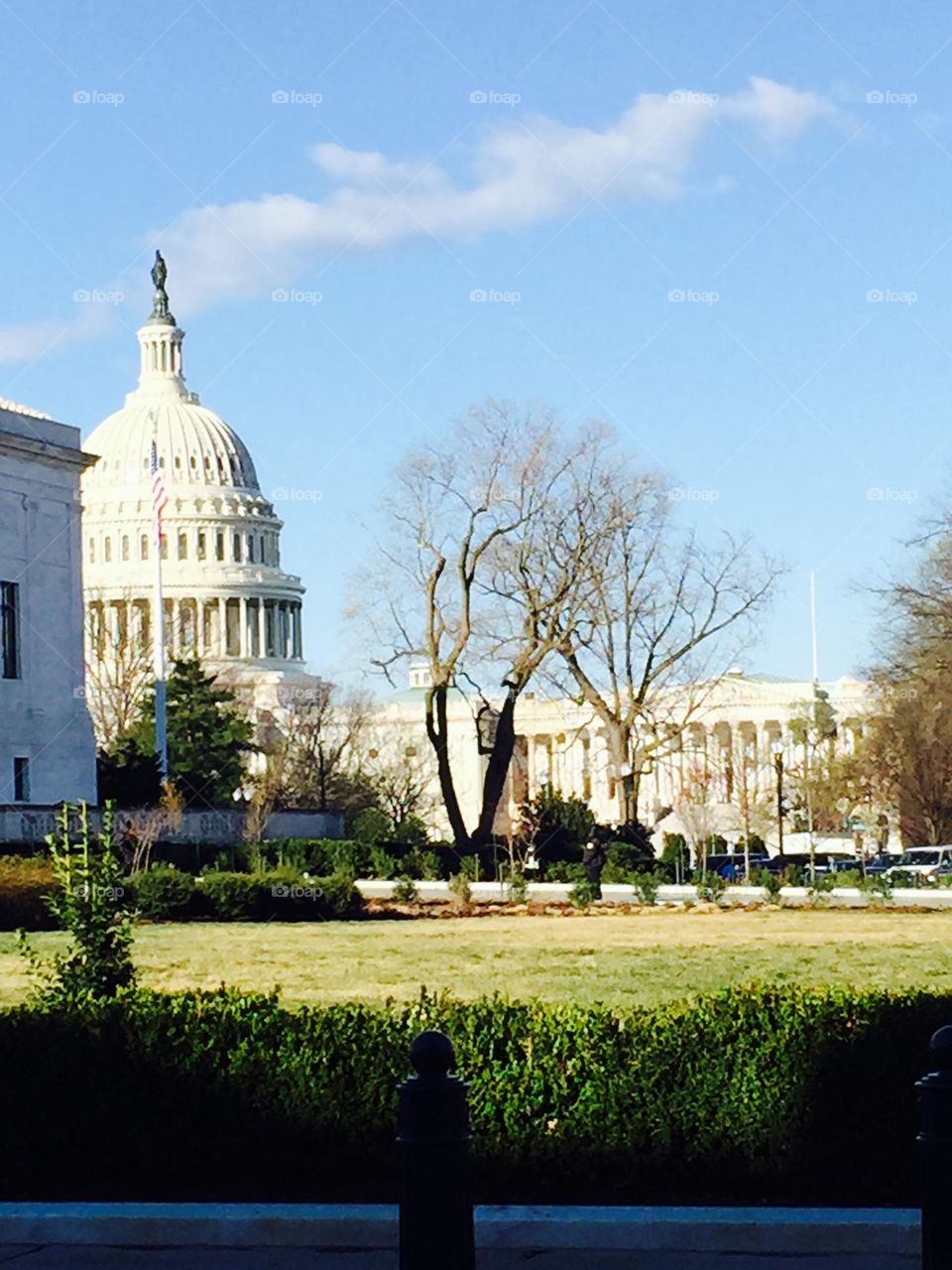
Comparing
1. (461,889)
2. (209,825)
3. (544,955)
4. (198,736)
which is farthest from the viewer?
(198,736)

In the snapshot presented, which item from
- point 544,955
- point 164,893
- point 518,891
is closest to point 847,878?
point 518,891

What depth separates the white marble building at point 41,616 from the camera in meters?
56.6

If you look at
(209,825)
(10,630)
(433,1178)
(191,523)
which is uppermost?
(191,523)

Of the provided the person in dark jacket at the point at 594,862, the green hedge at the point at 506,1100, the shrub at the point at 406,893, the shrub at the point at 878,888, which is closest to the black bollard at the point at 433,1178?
the green hedge at the point at 506,1100

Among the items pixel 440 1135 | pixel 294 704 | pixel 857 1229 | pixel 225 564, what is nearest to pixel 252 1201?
pixel 857 1229

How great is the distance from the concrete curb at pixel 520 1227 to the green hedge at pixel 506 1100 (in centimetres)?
67

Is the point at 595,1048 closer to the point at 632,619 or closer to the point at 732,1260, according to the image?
the point at 732,1260

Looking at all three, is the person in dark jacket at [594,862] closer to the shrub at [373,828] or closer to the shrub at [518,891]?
the shrub at [518,891]

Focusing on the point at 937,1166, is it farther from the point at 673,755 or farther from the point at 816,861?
the point at 673,755

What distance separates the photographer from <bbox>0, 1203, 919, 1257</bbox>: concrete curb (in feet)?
29.7

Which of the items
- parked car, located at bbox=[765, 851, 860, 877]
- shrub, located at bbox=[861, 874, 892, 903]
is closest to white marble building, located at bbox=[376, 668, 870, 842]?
parked car, located at bbox=[765, 851, 860, 877]

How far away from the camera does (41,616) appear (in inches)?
2293

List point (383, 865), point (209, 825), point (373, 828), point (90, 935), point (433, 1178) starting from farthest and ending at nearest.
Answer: point (373, 828) → point (209, 825) → point (383, 865) → point (90, 935) → point (433, 1178)

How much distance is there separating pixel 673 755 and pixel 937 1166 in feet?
291
